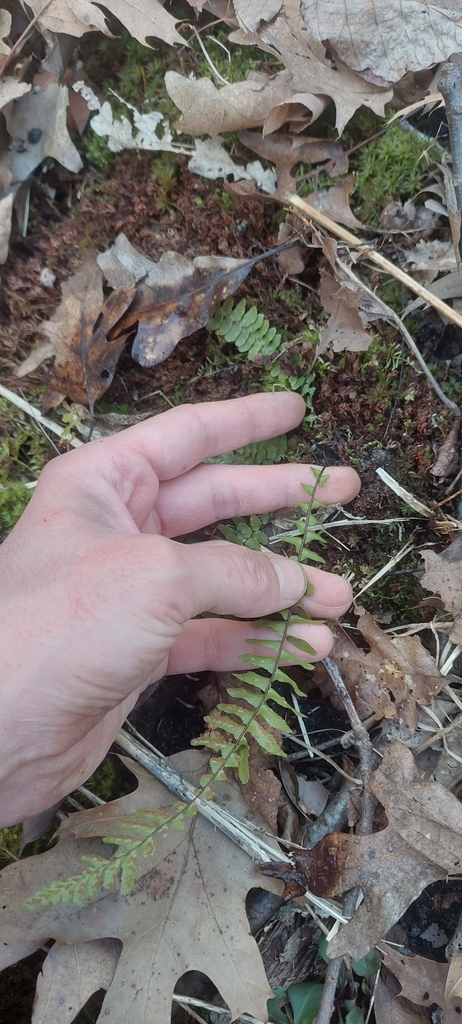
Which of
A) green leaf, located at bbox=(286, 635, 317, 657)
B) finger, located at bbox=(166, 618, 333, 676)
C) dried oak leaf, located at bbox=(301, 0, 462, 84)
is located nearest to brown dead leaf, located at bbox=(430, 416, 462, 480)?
green leaf, located at bbox=(286, 635, 317, 657)

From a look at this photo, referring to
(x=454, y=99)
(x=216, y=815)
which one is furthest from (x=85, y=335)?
(x=216, y=815)

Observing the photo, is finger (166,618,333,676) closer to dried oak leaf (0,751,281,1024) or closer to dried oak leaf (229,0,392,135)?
dried oak leaf (0,751,281,1024)

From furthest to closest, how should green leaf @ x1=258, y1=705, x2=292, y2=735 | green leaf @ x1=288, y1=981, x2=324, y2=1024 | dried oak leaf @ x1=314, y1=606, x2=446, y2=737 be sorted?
1. dried oak leaf @ x1=314, y1=606, x2=446, y2=737
2. green leaf @ x1=288, y1=981, x2=324, y2=1024
3. green leaf @ x1=258, y1=705, x2=292, y2=735

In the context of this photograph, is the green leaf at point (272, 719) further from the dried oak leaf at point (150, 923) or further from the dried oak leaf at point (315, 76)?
the dried oak leaf at point (315, 76)

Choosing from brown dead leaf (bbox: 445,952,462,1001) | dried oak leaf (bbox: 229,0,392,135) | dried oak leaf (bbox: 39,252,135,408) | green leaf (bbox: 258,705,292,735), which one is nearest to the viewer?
brown dead leaf (bbox: 445,952,462,1001)

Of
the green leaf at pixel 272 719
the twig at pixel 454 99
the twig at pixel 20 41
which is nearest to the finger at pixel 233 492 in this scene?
the green leaf at pixel 272 719

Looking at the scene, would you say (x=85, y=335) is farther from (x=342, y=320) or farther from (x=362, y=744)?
(x=362, y=744)

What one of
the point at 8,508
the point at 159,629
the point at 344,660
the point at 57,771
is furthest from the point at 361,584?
the point at 8,508
